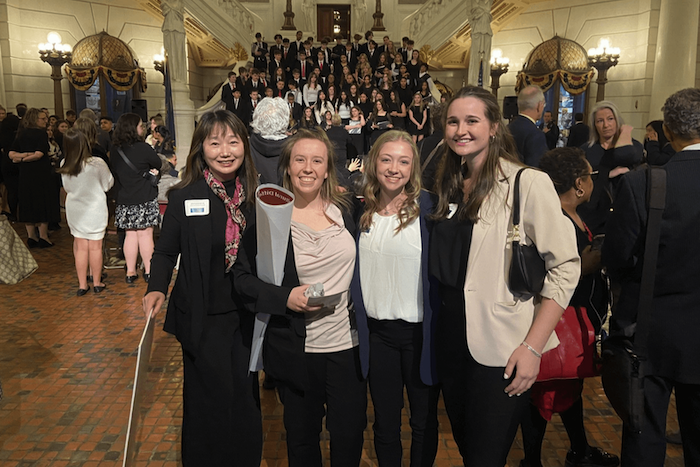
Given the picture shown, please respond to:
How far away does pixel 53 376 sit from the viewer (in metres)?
3.80

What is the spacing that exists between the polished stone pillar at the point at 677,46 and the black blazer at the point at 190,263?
13047mm

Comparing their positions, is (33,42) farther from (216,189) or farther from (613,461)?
(613,461)

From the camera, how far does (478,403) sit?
6.05 ft

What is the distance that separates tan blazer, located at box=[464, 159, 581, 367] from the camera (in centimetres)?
172

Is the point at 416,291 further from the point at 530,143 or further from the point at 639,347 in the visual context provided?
the point at 530,143

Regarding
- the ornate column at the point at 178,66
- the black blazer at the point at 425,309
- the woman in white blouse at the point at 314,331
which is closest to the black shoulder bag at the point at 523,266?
the black blazer at the point at 425,309

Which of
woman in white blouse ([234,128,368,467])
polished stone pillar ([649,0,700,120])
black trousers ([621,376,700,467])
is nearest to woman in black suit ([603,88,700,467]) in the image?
black trousers ([621,376,700,467])

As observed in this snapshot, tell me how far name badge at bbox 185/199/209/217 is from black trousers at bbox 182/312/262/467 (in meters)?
0.43

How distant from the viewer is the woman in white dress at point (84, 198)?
540 cm

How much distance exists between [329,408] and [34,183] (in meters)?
7.16

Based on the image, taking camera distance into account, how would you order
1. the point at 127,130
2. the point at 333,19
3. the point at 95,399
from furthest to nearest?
the point at 333,19
the point at 127,130
the point at 95,399

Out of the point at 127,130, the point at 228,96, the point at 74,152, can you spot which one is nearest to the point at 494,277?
the point at 127,130

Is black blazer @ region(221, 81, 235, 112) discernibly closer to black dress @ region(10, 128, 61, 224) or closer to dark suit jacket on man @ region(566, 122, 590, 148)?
black dress @ region(10, 128, 61, 224)

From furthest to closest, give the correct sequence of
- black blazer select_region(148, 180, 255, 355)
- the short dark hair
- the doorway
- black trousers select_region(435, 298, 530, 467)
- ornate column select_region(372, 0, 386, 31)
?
the doorway, ornate column select_region(372, 0, 386, 31), the short dark hair, black blazer select_region(148, 180, 255, 355), black trousers select_region(435, 298, 530, 467)
